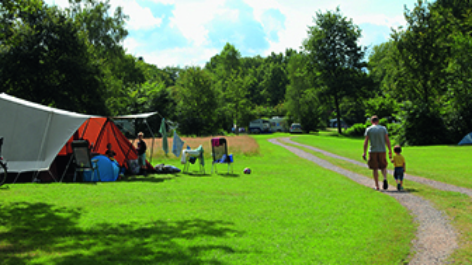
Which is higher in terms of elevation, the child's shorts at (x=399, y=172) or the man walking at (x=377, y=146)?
the man walking at (x=377, y=146)

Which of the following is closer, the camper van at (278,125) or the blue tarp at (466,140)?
the blue tarp at (466,140)

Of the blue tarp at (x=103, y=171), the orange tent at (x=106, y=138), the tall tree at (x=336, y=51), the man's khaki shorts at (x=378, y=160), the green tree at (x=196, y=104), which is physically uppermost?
the tall tree at (x=336, y=51)

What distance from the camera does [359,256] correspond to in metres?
4.89

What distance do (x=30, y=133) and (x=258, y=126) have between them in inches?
2447

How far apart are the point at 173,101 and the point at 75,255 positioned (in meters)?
48.5

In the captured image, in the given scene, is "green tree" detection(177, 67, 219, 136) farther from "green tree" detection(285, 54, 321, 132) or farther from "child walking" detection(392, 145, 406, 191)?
"child walking" detection(392, 145, 406, 191)

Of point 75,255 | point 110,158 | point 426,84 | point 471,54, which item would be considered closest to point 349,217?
point 75,255

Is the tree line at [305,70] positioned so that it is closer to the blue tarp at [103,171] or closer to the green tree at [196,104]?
the green tree at [196,104]

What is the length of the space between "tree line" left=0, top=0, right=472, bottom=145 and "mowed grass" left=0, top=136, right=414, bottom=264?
6307 mm

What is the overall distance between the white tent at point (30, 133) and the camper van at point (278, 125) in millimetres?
63716

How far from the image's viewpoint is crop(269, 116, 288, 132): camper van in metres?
73.9

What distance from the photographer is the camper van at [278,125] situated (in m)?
73.9

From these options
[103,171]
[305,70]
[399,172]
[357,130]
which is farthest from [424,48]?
[103,171]

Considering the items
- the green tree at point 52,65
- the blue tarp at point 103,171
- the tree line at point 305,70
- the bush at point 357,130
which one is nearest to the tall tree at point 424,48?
the tree line at point 305,70
